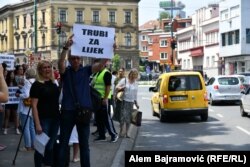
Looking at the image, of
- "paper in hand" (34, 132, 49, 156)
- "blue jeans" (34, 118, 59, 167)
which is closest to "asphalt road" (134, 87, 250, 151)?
"blue jeans" (34, 118, 59, 167)

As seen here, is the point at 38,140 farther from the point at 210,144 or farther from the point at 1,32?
the point at 1,32

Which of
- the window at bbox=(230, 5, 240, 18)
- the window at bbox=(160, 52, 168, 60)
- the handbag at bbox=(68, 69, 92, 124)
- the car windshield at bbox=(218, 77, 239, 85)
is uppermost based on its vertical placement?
the window at bbox=(230, 5, 240, 18)

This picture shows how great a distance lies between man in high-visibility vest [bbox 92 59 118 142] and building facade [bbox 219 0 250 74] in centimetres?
5005

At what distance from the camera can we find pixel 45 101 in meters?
7.92

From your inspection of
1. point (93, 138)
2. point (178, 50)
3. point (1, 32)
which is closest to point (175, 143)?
point (93, 138)

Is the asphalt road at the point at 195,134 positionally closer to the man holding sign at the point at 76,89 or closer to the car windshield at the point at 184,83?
the car windshield at the point at 184,83

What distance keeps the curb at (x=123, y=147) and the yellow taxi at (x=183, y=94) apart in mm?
2326

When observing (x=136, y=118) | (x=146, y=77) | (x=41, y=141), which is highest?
(x=41, y=141)

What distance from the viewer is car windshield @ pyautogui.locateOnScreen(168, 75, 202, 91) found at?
703 inches

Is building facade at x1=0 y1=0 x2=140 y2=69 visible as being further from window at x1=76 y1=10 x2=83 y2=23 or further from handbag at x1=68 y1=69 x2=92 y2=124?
handbag at x1=68 y1=69 x2=92 y2=124

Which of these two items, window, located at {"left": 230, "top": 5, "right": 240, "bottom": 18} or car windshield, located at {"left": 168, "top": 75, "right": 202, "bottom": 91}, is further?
window, located at {"left": 230, "top": 5, "right": 240, "bottom": 18}

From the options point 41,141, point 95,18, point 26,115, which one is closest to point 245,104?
point 26,115

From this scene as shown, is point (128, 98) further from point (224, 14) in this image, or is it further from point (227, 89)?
point (224, 14)

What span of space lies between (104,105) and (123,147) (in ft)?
3.42
